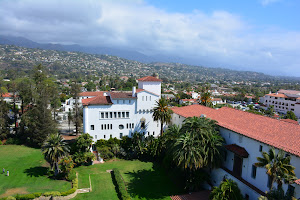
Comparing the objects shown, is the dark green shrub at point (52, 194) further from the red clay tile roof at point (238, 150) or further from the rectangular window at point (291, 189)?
the rectangular window at point (291, 189)

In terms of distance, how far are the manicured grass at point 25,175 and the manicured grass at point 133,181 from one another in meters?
4.14

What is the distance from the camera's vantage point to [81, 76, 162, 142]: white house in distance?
41969 mm

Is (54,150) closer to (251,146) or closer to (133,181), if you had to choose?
(133,181)

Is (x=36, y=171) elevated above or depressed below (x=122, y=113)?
below

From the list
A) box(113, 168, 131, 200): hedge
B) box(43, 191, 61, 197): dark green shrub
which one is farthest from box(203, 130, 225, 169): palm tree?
box(43, 191, 61, 197): dark green shrub

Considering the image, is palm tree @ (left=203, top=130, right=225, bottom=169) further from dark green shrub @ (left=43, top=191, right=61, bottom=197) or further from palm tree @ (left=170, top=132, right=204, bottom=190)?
dark green shrub @ (left=43, top=191, right=61, bottom=197)

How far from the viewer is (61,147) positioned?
3272cm

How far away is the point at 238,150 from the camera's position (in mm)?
26812

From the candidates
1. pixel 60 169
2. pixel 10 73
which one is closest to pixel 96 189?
pixel 60 169

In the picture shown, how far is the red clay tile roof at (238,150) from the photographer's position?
25.9 m

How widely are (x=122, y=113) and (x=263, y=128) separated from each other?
26863 mm

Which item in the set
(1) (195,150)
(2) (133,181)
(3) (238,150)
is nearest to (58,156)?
(2) (133,181)

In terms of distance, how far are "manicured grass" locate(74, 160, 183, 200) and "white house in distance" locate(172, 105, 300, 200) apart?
26.2 ft

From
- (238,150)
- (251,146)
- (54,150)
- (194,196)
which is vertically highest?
(251,146)
